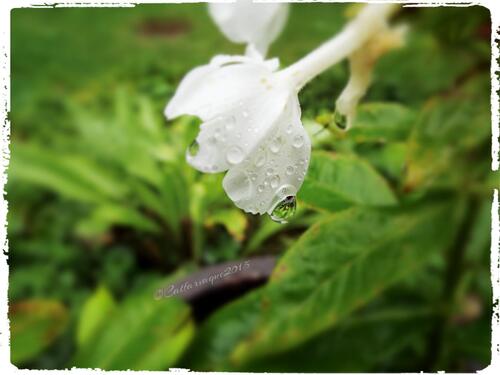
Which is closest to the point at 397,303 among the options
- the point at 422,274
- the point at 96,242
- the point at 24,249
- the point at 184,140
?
the point at 422,274

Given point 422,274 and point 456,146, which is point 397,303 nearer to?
point 422,274

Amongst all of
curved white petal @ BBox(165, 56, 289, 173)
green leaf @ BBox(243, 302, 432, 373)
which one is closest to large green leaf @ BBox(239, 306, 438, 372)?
green leaf @ BBox(243, 302, 432, 373)

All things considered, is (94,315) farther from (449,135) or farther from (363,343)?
(449,135)

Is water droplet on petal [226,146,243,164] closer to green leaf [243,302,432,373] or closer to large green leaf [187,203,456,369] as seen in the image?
large green leaf [187,203,456,369]

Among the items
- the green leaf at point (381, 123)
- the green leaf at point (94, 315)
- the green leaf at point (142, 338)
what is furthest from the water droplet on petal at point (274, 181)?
the green leaf at point (94, 315)

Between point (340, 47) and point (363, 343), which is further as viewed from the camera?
point (363, 343)

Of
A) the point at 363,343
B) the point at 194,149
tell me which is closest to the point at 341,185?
the point at 194,149
